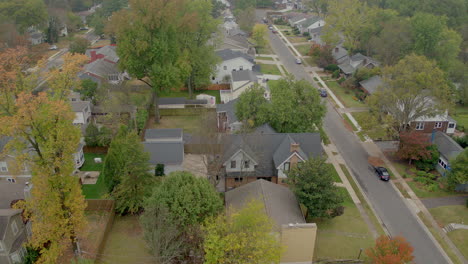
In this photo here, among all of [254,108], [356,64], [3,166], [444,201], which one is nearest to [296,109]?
[254,108]

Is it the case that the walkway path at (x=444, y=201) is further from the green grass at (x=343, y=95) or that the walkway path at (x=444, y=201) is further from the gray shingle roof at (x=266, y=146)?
the green grass at (x=343, y=95)

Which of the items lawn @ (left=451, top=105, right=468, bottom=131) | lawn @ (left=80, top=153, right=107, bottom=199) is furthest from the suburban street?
lawn @ (left=80, top=153, right=107, bottom=199)

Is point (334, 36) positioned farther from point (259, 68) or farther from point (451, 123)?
point (451, 123)

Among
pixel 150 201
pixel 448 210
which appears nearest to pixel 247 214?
pixel 150 201

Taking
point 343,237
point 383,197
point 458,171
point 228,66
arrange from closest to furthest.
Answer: point 343,237
point 458,171
point 383,197
point 228,66

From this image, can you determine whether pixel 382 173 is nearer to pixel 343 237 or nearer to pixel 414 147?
pixel 414 147

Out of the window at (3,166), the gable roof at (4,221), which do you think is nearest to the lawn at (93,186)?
the window at (3,166)

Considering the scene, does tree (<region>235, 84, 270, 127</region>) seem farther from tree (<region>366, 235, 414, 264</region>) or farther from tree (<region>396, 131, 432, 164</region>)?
tree (<region>366, 235, 414, 264</region>)
